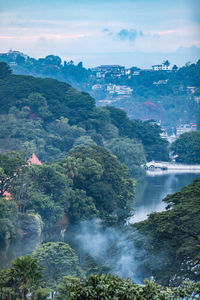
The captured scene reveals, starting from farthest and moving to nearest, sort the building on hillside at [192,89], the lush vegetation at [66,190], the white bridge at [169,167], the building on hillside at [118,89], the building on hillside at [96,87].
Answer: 1. the building on hillside at [96,87]
2. the building on hillside at [118,89]
3. the building on hillside at [192,89]
4. the white bridge at [169,167]
5. the lush vegetation at [66,190]

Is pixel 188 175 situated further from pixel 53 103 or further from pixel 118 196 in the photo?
pixel 118 196

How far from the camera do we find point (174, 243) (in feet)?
89.4

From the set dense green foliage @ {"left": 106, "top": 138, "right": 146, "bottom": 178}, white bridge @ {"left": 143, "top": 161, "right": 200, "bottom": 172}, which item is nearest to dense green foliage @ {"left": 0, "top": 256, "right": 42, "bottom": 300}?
dense green foliage @ {"left": 106, "top": 138, "right": 146, "bottom": 178}

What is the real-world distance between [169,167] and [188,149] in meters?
3.84

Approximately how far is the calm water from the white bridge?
3255 millimetres

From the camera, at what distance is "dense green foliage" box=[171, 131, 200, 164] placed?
76.2 meters

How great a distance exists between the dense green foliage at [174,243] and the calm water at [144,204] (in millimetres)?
7183

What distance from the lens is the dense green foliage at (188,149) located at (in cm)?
7619

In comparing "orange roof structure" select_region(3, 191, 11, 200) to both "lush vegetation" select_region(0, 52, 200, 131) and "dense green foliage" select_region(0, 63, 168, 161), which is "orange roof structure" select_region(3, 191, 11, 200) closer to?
"dense green foliage" select_region(0, 63, 168, 161)

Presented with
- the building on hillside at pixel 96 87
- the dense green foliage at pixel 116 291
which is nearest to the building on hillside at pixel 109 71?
the building on hillside at pixel 96 87

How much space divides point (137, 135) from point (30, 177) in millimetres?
36260

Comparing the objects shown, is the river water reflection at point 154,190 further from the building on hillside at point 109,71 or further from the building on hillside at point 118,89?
the building on hillside at point 109,71

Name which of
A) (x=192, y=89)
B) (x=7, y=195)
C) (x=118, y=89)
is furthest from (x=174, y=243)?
(x=118, y=89)

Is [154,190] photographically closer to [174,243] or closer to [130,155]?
[130,155]
